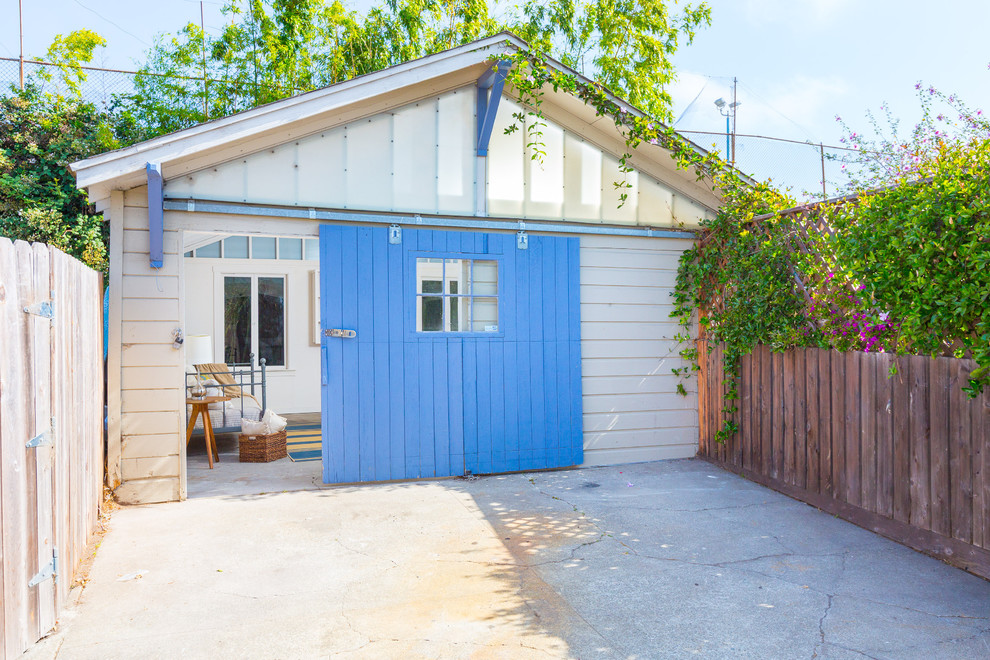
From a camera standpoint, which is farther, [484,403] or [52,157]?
[52,157]

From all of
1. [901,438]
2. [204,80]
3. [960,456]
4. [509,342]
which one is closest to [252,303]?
[204,80]

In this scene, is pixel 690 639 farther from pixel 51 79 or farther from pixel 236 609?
pixel 51 79

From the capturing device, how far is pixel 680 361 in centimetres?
608

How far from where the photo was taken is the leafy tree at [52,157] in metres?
9.10

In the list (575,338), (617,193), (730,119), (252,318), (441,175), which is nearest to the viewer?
(441,175)

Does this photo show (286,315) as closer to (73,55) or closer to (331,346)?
(331,346)

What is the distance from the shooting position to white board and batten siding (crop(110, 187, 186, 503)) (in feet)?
14.9

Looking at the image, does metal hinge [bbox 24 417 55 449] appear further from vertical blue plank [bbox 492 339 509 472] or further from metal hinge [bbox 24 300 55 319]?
vertical blue plank [bbox 492 339 509 472]

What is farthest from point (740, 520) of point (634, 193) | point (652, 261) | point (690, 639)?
point (634, 193)

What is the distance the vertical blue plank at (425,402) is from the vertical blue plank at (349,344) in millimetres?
505

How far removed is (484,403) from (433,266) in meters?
1.23

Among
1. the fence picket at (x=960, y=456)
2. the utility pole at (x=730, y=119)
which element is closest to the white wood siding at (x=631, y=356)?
the fence picket at (x=960, y=456)

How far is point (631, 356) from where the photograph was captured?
19.4ft

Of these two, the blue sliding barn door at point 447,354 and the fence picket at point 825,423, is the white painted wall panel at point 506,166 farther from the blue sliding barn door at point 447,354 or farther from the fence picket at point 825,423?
the fence picket at point 825,423
